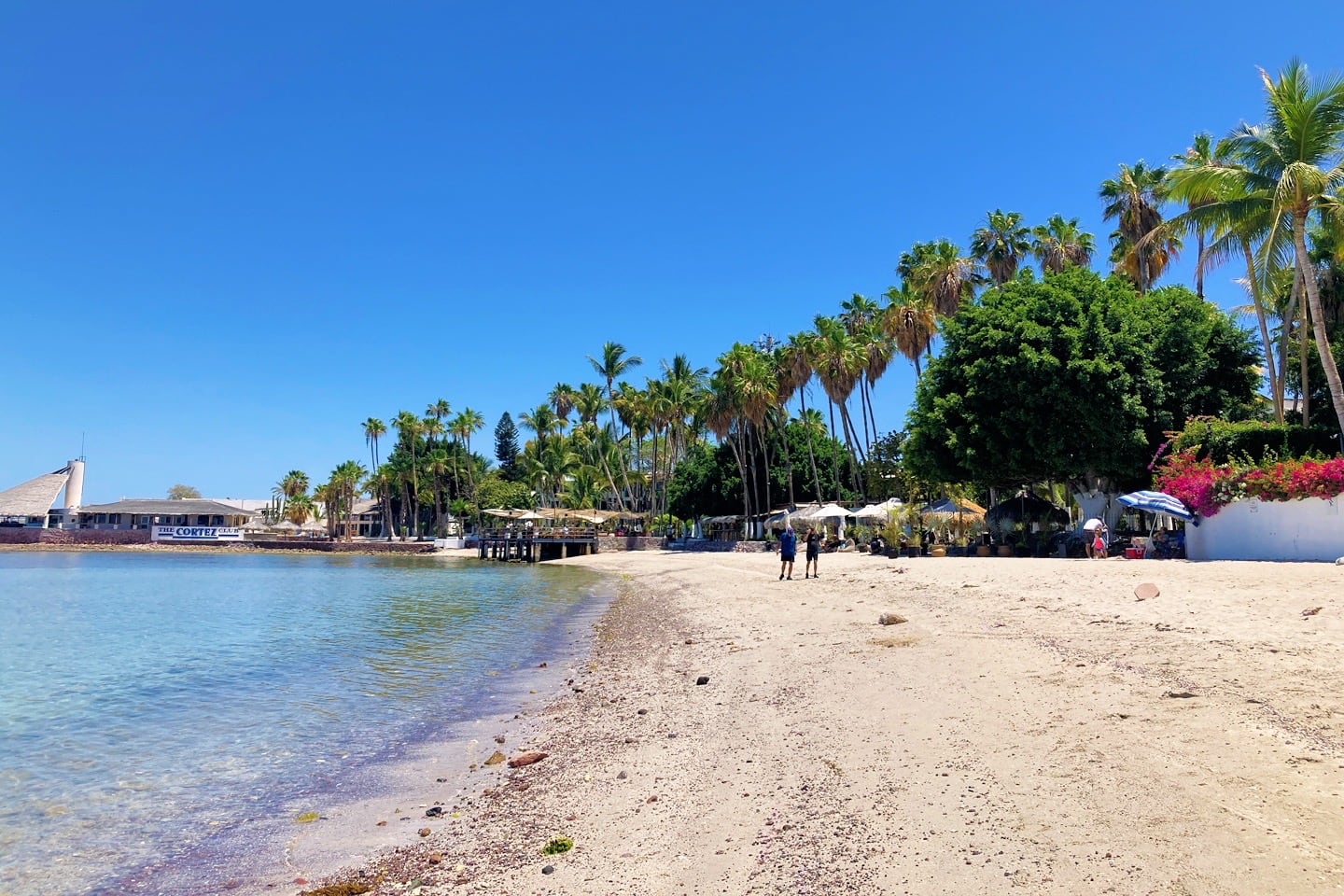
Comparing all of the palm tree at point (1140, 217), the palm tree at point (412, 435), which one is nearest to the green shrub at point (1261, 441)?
the palm tree at point (1140, 217)

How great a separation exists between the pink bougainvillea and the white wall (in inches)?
7.5

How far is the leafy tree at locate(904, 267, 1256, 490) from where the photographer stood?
26156mm

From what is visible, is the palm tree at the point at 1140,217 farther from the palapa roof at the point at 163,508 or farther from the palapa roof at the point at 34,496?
the palapa roof at the point at 34,496

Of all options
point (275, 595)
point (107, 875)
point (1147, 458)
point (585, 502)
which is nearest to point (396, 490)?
point (585, 502)

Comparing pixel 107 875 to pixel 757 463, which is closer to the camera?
pixel 107 875

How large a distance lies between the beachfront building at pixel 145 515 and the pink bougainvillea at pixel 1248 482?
325ft

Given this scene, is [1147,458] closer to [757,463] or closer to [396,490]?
[757,463]

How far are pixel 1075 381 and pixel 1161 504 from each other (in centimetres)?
660

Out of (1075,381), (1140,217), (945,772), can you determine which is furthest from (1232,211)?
(945,772)

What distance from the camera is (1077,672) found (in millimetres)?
7625

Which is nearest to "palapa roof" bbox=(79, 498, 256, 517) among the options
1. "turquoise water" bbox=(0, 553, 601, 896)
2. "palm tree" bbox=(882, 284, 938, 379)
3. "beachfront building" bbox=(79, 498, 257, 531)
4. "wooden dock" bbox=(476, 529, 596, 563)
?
"beachfront building" bbox=(79, 498, 257, 531)

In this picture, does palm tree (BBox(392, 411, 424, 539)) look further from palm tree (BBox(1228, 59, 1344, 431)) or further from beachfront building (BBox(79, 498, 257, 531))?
palm tree (BBox(1228, 59, 1344, 431))

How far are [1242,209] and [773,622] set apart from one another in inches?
687

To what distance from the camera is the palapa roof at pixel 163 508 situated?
94.0m
